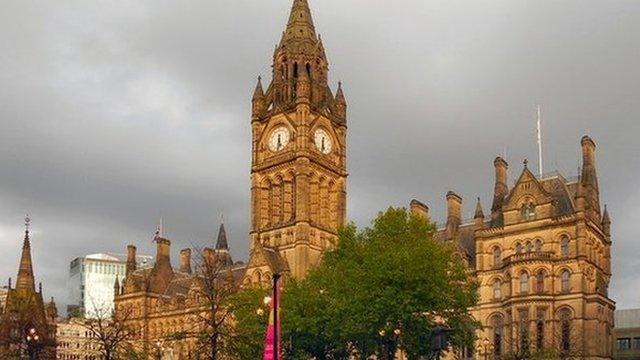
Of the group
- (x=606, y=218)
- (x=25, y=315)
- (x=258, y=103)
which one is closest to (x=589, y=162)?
(x=606, y=218)

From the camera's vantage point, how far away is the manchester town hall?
76000 mm

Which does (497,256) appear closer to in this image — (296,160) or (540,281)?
(540,281)

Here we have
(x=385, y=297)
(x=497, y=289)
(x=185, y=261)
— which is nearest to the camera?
(x=385, y=297)

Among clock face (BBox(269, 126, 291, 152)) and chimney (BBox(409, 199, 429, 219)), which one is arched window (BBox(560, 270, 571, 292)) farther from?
clock face (BBox(269, 126, 291, 152))

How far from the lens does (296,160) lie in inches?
4336

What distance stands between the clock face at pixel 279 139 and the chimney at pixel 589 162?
42.3 metres

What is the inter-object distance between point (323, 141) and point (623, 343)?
155 feet

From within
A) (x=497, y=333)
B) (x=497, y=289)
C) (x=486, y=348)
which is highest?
(x=497, y=289)

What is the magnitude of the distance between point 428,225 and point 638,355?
95.2 ft

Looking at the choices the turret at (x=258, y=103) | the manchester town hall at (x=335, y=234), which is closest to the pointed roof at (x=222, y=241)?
the manchester town hall at (x=335, y=234)

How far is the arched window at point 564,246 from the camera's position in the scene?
77125 mm

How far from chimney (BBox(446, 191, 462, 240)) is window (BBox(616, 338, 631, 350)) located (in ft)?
60.9

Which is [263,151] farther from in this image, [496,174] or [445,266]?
[445,266]

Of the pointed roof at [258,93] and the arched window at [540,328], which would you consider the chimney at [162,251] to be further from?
the arched window at [540,328]
